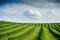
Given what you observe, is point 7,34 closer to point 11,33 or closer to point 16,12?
point 11,33

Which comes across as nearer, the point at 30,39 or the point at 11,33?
the point at 30,39

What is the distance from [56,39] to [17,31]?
Result: 2.38 m

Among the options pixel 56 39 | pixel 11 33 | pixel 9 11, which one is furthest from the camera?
pixel 9 11

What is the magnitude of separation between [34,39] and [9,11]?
2.30 meters

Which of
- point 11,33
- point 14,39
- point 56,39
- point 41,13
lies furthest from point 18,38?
point 41,13

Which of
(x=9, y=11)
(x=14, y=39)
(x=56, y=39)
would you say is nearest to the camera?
(x=14, y=39)

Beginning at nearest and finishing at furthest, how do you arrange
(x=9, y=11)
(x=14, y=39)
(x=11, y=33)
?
(x=14, y=39)
(x=11, y=33)
(x=9, y=11)

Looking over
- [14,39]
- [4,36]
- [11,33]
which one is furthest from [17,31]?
[14,39]

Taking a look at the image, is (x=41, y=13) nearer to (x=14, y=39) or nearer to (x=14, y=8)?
(x=14, y=8)

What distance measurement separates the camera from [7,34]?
732 centimetres

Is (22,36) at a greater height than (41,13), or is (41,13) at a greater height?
(41,13)

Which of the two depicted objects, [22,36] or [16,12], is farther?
[16,12]

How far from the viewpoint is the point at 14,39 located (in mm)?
6480

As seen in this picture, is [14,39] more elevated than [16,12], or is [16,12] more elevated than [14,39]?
[16,12]
